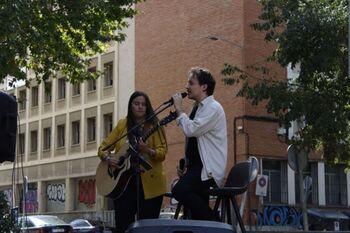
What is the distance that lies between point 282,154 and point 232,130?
9.63 ft

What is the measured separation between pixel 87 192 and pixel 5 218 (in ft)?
114

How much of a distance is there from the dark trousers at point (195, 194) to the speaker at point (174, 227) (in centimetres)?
117

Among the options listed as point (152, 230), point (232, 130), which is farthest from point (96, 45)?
point (232, 130)

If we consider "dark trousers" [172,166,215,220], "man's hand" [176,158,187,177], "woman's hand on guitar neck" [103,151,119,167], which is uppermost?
"woman's hand on guitar neck" [103,151,119,167]

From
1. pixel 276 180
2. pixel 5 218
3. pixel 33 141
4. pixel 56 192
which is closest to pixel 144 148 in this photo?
pixel 5 218

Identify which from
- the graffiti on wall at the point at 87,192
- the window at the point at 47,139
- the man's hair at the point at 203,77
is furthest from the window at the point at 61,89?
the man's hair at the point at 203,77

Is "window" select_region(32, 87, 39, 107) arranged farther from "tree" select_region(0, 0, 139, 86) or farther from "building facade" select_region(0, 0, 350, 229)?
"tree" select_region(0, 0, 139, 86)

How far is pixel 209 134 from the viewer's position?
5.67 metres

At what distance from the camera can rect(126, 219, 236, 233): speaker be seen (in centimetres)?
422

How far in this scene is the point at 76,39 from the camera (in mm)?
16953

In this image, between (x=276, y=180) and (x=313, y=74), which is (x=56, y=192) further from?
(x=313, y=74)

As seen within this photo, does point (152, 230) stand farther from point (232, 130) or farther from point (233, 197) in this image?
point (232, 130)

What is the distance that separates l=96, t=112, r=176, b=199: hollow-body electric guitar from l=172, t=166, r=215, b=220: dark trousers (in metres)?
0.49

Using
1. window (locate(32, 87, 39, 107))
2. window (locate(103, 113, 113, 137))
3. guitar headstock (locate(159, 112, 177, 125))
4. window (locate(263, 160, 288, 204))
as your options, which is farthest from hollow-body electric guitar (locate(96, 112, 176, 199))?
window (locate(32, 87, 39, 107))
